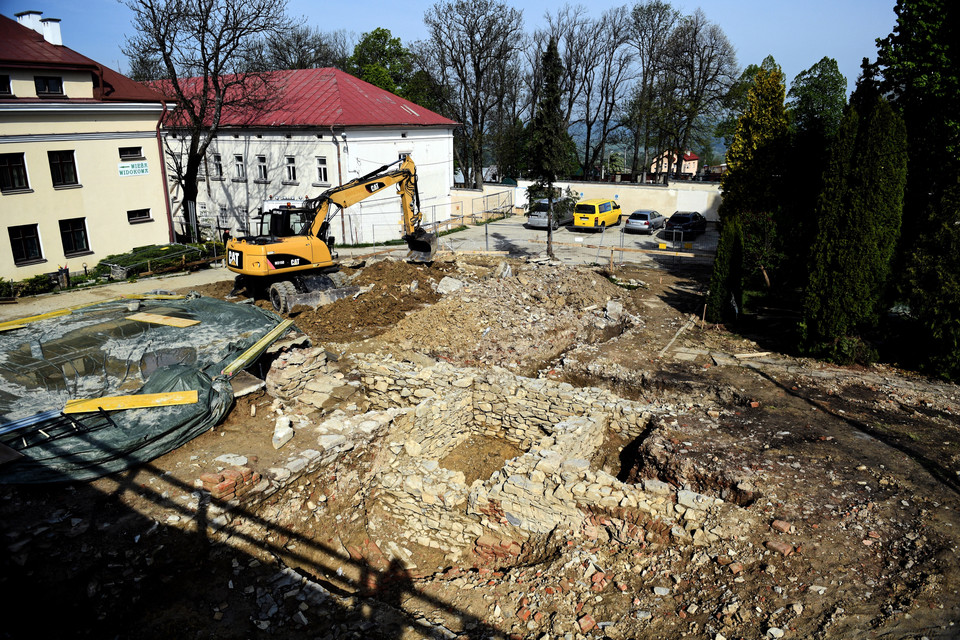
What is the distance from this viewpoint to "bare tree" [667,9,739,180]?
121ft

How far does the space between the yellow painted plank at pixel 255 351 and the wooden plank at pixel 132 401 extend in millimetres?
1025

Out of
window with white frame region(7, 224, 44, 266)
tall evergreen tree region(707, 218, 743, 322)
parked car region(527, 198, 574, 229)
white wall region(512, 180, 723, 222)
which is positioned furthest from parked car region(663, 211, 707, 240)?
window with white frame region(7, 224, 44, 266)

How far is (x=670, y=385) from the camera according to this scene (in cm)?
1154

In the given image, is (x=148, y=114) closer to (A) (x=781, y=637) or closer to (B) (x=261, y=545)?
(B) (x=261, y=545)

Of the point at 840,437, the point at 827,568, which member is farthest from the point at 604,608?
the point at 840,437

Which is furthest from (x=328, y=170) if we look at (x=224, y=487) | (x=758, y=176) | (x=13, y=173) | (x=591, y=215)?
(x=224, y=487)

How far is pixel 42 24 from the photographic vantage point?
18.9 meters

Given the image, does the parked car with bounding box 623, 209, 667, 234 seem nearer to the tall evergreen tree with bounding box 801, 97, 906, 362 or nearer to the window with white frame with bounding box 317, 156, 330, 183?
the window with white frame with bounding box 317, 156, 330, 183

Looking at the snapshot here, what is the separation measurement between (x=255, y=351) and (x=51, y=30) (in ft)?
54.2

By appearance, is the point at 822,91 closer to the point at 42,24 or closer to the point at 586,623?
the point at 586,623

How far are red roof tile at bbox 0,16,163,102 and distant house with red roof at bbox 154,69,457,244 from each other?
4.89 m

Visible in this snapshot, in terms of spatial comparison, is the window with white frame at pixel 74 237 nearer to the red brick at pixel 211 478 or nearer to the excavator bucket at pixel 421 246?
the excavator bucket at pixel 421 246

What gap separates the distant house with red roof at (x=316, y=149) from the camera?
81.5 ft

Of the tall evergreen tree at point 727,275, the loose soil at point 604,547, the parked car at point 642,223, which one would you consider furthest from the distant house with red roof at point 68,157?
the parked car at point 642,223
